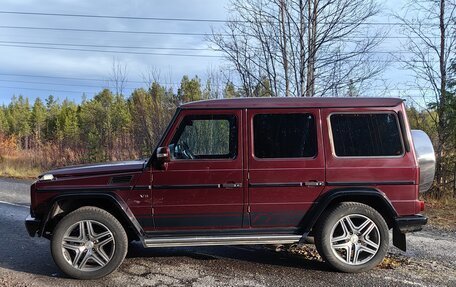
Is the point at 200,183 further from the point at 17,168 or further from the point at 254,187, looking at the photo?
the point at 17,168

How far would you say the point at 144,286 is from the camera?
4793mm

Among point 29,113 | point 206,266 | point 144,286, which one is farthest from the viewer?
point 29,113

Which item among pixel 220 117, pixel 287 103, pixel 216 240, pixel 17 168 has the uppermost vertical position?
pixel 287 103

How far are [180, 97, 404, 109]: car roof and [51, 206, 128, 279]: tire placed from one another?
166cm

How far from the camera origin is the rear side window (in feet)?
17.2

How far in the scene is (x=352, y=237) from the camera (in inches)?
207

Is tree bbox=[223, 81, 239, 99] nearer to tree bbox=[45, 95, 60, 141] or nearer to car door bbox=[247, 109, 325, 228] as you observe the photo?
car door bbox=[247, 109, 325, 228]

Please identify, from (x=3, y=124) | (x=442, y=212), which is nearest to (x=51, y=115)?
(x=3, y=124)

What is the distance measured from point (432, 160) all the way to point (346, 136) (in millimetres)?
1130

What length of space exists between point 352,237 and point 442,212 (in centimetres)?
550

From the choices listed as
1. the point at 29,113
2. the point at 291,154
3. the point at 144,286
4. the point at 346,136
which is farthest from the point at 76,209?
the point at 29,113

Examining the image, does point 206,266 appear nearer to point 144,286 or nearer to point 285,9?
point 144,286

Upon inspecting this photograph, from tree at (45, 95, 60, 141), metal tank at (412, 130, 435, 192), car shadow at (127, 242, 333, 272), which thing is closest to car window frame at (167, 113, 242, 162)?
car shadow at (127, 242, 333, 272)

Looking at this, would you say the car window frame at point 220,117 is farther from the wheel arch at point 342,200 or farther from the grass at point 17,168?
the grass at point 17,168
